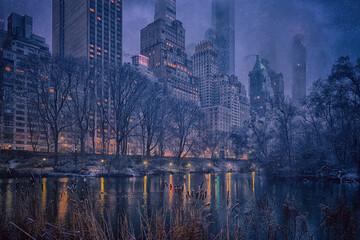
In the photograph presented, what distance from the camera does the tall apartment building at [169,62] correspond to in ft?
563

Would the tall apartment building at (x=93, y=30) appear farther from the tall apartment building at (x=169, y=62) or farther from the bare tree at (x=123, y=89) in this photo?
the bare tree at (x=123, y=89)

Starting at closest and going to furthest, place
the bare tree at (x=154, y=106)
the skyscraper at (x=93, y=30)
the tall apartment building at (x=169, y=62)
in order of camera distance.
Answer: the bare tree at (x=154, y=106)
the skyscraper at (x=93, y=30)
the tall apartment building at (x=169, y=62)

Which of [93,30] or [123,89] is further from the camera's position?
[93,30]

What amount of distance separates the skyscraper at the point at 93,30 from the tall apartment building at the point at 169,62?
25.9 metres

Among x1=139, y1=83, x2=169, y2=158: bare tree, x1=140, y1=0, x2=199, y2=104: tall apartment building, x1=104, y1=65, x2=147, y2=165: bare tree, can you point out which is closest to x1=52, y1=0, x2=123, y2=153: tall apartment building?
x1=140, y1=0, x2=199, y2=104: tall apartment building

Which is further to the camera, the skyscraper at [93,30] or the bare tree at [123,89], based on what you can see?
the skyscraper at [93,30]

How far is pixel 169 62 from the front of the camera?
575 feet

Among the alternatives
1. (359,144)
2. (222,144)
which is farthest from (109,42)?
(359,144)

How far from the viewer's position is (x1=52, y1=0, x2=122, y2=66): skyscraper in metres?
162

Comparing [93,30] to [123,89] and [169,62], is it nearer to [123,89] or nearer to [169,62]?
[169,62]

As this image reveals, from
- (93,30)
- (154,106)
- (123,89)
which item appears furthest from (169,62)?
(123,89)

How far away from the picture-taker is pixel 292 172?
35.4 metres

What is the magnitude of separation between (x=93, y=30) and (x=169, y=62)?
186 ft

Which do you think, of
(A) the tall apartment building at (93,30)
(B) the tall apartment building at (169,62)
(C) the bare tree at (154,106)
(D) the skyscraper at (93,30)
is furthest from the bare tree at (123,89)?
(A) the tall apartment building at (93,30)
